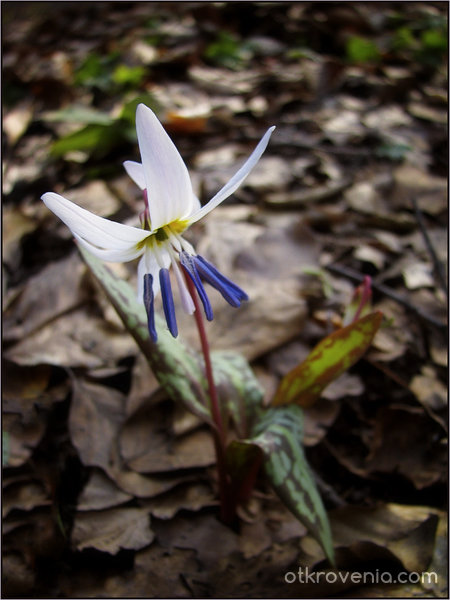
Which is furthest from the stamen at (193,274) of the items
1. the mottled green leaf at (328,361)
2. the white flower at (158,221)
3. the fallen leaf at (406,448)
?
the fallen leaf at (406,448)

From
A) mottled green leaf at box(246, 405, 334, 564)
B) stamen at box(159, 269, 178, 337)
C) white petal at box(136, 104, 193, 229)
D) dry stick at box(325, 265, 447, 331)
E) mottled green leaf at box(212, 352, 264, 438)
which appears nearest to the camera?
white petal at box(136, 104, 193, 229)

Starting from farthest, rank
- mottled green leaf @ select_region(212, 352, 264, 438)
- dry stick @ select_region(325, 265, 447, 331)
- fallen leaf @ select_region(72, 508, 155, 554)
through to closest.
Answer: dry stick @ select_region(325, 265, 447, 331) → mottled green leaf @ select_region(212, 352, 264, 438) → fallen leaf @ select_region(72, 508, 155, 554)

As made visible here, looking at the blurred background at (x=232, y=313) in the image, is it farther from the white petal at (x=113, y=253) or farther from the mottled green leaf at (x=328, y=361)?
the white petal at (x=113, y=253)

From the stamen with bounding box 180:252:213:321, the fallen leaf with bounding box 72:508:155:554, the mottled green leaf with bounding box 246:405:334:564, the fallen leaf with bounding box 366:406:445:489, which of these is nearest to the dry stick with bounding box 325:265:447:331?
the fallen leaf with bounding box 366:406:445:489

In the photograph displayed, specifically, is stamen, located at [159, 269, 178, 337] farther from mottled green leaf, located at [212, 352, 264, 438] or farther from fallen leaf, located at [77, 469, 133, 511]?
fallen leaf, located at [77, 469, 133, 511]

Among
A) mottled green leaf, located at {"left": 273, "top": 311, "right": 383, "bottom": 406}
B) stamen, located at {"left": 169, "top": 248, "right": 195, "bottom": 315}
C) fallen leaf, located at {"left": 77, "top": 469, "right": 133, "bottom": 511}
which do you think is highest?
stamen, located at {"left": 169, "top": 248, "right": 195, "bottom": 315}

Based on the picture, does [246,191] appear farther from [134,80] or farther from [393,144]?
[134,80]

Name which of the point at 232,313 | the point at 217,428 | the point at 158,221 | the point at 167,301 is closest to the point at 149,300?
the point at 167,301
